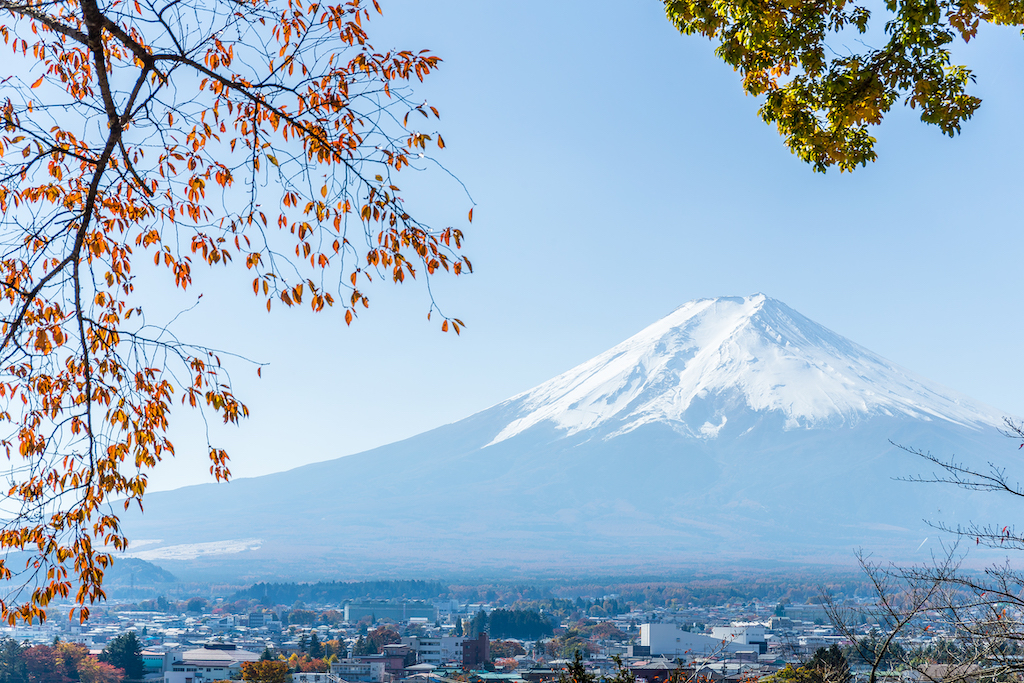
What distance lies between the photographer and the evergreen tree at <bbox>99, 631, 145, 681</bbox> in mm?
20719

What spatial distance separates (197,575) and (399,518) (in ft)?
78.5

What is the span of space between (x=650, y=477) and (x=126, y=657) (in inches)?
4007

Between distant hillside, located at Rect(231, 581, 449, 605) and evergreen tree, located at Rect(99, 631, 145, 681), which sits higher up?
evergreen tree, located at Rect(99, 631, 145, 681)

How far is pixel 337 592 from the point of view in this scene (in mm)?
63594

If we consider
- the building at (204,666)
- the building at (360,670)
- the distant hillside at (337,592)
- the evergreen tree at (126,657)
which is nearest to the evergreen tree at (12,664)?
the evergreen tree at (126,657)

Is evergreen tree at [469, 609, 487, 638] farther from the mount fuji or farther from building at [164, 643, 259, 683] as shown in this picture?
the mount fuji

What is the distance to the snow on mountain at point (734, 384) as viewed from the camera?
413ft

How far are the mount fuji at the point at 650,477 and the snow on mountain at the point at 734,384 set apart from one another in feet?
1.00

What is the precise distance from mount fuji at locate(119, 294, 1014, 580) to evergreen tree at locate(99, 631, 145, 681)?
66924 millimetres

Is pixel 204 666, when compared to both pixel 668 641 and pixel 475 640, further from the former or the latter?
pixel 668 641

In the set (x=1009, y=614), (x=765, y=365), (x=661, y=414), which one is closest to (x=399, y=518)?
(x=661, y=414)

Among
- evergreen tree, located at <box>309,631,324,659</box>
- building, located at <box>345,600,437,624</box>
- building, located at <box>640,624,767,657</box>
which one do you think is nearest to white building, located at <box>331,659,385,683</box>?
evergreen tree, located at <box>309,631,324,659</box>

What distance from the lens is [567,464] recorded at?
11719 centimetres

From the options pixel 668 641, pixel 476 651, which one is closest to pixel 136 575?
pixel 476 651
